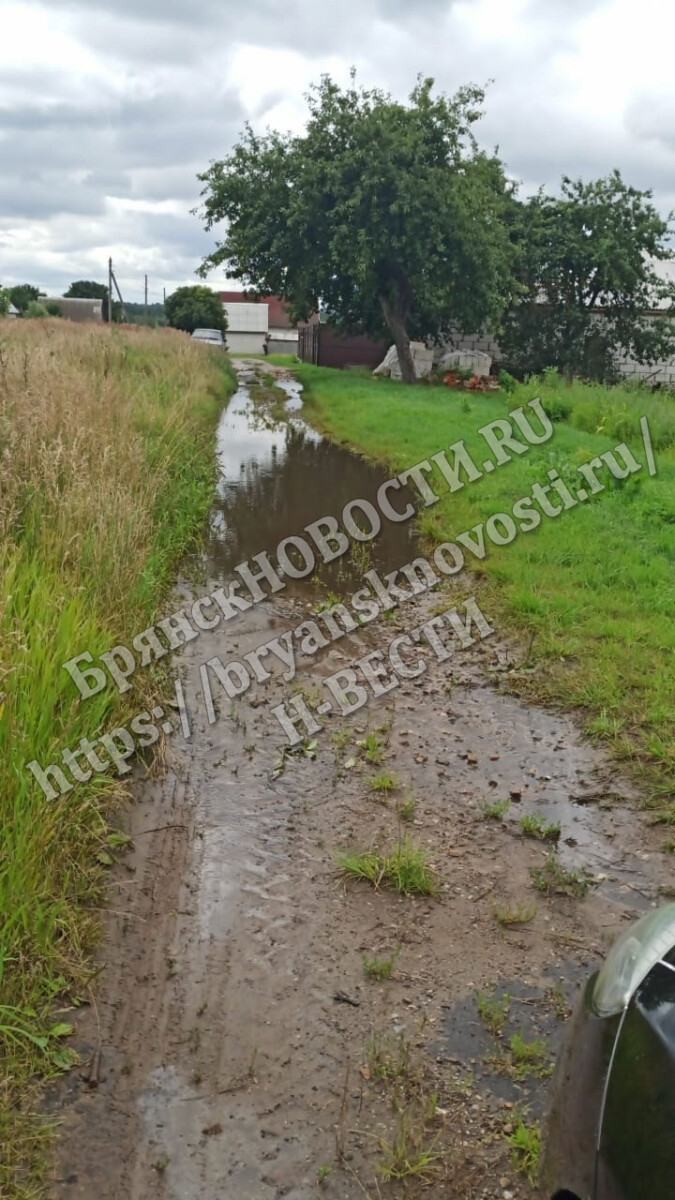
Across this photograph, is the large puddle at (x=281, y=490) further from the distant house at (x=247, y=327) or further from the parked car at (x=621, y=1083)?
the distant house at (x=247, y=327)

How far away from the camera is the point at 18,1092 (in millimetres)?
2572

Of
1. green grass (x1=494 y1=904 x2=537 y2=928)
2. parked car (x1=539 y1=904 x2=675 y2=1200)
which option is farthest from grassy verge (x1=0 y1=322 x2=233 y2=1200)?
green grass (x1=494 y1=904 x2=537 y2=928)

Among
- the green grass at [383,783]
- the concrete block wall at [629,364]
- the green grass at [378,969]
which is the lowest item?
the green grass at [378,969]

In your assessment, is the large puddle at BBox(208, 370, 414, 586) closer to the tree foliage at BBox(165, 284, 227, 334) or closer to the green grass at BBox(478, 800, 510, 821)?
the green grass at BBox(478, 800, 510, 821)

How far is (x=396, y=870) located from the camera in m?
3.73

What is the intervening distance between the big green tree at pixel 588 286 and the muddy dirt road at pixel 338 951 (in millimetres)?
24379

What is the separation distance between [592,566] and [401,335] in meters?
19.9

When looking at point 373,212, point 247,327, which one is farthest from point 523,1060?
point 247,327

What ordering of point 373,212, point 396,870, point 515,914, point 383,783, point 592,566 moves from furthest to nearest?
1. point 373,212
2. point 592,566
3. point 383,783
4. point 396,870
5. point 515,914

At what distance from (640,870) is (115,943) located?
2.23 m

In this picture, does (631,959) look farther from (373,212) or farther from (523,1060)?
(373,212)

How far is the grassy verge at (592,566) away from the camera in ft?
17.4

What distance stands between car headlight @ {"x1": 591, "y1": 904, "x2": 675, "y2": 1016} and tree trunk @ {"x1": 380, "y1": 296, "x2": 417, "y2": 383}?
25368 mm

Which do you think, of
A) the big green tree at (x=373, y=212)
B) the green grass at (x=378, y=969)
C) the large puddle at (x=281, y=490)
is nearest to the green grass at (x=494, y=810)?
the green grass at (x=378, y=969)
